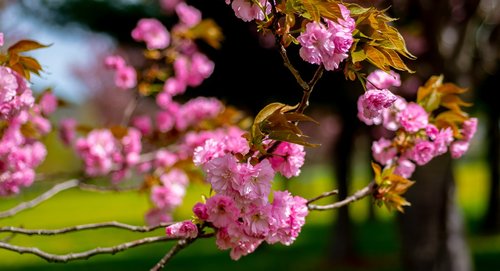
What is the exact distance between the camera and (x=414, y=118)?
7.43 feet

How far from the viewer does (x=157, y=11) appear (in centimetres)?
939

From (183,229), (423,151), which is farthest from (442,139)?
(183,229)

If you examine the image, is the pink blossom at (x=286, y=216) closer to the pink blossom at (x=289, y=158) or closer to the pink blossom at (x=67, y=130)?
the pink blossom at (x=289, y=158)

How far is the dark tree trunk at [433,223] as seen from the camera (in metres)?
5.84

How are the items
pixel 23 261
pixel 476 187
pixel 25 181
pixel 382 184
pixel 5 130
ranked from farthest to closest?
pixel 476 187 → pixel 23 261 → pixel 25 181 → pixel 5 130 → pixel 382 184

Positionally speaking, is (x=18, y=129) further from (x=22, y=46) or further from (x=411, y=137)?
(x=411, y=137)

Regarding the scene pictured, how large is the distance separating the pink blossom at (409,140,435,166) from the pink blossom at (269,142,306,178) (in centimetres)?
61

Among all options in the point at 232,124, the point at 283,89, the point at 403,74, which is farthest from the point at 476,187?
the point at 232,124

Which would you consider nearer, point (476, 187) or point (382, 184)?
point (382, 184)

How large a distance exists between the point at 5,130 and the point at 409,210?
3983mm

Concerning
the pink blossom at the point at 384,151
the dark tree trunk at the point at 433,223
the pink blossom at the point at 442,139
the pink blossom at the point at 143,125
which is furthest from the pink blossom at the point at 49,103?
the dark tree trunk at the point at 433,223

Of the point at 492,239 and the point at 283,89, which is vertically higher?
the point at 283,89

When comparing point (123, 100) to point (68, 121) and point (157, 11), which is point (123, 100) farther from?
point (68, 121)

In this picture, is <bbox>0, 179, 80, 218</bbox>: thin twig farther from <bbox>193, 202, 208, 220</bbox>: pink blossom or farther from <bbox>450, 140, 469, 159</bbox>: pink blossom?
<bbox>450, 140, 469, 159</bbox>: pink blossom
